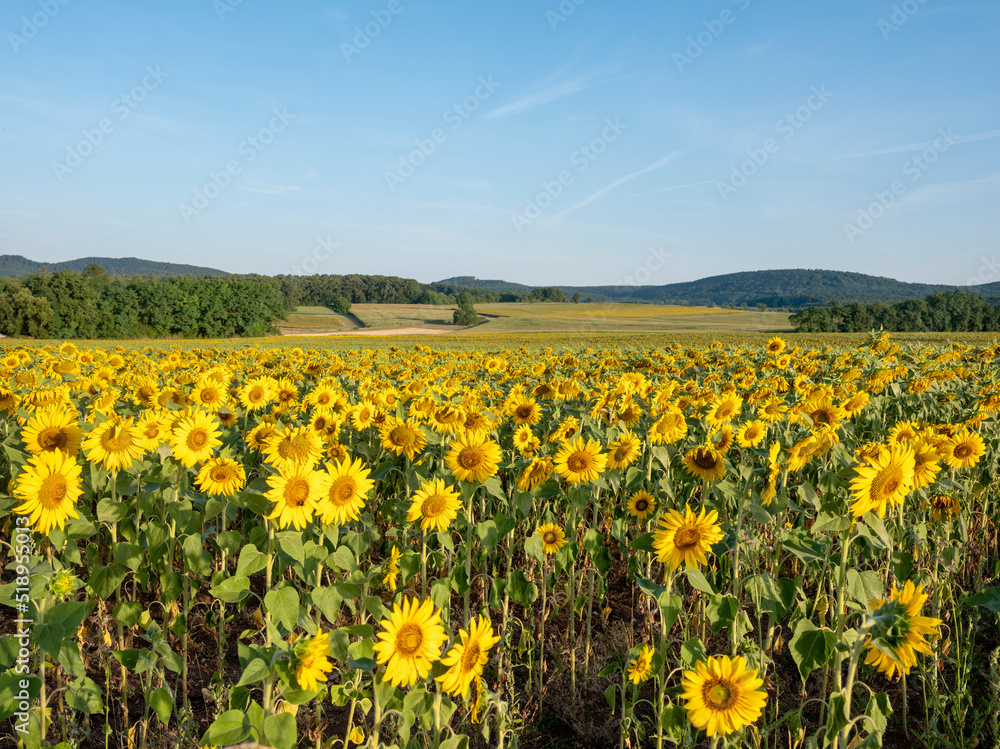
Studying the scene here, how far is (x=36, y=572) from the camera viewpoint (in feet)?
7.55

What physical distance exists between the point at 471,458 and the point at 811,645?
1818 mm

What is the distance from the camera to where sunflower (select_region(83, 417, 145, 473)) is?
3.41 metres

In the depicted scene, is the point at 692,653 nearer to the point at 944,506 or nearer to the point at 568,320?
the point at 944,506

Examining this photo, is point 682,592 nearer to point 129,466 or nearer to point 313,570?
point 313,570

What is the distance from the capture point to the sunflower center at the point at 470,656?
210 cm

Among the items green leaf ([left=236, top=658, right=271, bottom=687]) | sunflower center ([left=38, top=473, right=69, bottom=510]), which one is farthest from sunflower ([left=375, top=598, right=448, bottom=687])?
sunflower center ([left=38, top=473, right=69, bottom=510])

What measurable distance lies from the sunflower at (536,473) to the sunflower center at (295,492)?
138 centimetres

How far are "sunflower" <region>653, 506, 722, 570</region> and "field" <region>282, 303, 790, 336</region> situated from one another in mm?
63359

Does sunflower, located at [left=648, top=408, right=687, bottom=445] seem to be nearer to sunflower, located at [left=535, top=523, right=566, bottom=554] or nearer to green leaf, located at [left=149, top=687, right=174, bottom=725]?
sunflower, located at [left=535, top=523, right=566, bottom=554]

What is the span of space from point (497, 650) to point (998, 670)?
8.69 ft

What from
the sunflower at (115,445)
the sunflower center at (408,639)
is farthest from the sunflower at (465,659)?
the sunflower at (115,445)

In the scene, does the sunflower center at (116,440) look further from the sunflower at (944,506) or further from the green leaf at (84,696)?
the sunflower at (944,506)

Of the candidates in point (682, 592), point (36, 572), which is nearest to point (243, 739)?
point (36, 572)

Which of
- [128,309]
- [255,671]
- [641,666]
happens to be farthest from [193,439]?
[128,309]
